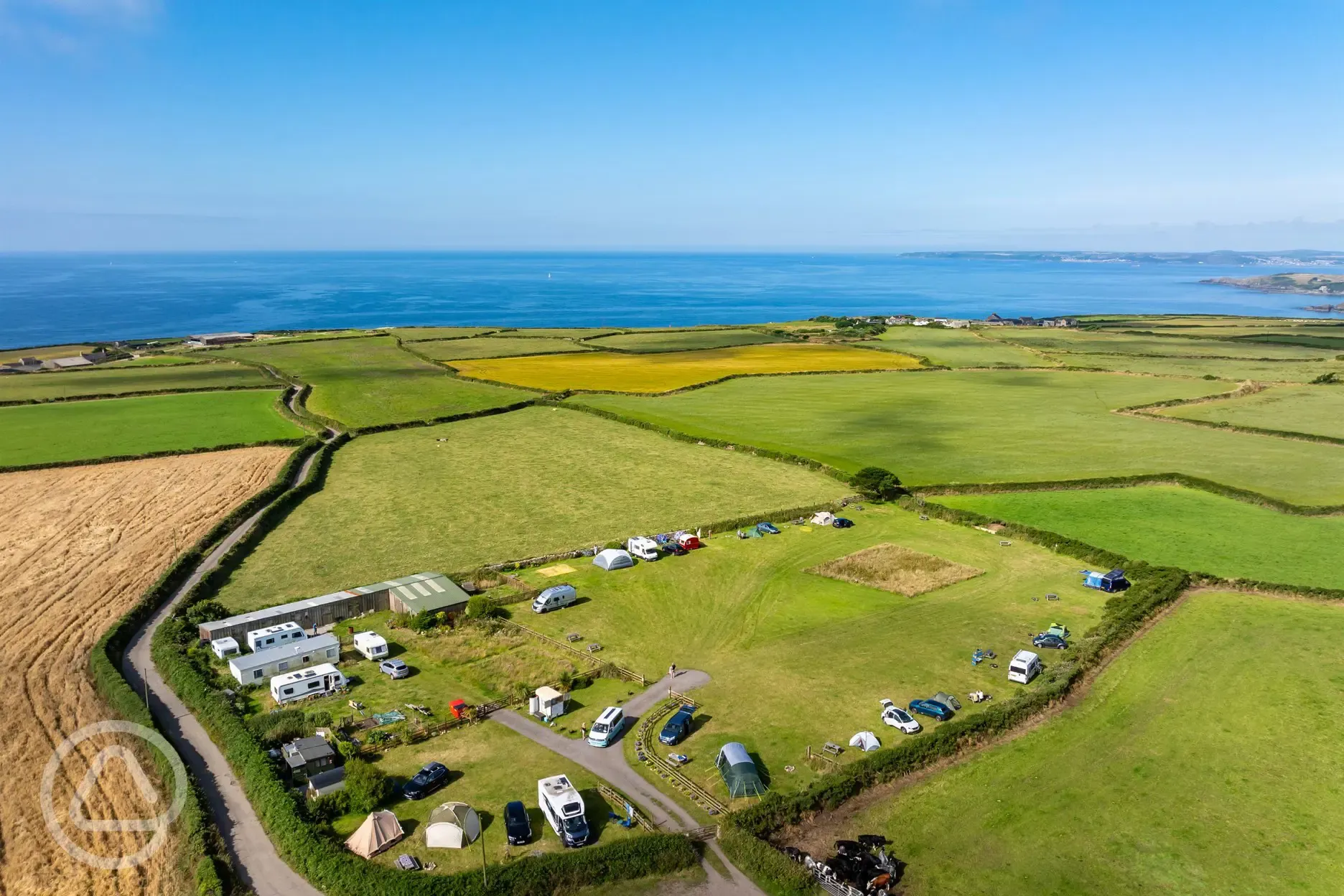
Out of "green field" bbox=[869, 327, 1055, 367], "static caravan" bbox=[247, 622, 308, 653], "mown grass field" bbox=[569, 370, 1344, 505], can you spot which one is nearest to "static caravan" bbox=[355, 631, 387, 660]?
"static caravan" bbox=[247, 622, 308, 653]

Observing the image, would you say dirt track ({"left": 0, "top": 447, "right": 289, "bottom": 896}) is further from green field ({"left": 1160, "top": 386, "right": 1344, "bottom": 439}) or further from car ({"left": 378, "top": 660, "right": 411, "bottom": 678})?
green field ({"left": 1160, "top": 386, "right": 1344, "bottom": 439})

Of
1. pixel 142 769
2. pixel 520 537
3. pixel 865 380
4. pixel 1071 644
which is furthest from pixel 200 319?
pixel 1071 644

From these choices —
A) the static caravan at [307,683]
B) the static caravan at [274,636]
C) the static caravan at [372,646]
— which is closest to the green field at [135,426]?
the static caravan at [274,636]

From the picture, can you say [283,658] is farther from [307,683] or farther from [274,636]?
[307,683]

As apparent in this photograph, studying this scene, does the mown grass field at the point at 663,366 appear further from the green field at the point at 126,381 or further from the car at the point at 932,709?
the car at the point at 932,709

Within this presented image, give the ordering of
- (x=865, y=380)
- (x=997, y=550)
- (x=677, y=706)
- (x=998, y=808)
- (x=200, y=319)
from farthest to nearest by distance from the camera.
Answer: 1. (x=200, y=319)
2. (x=865, y=380)
3. (x=997, y=550)
4. (x=677, y=706)
5. (x=998, y=808)

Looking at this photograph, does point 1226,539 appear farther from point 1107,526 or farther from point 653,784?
point 653,784
